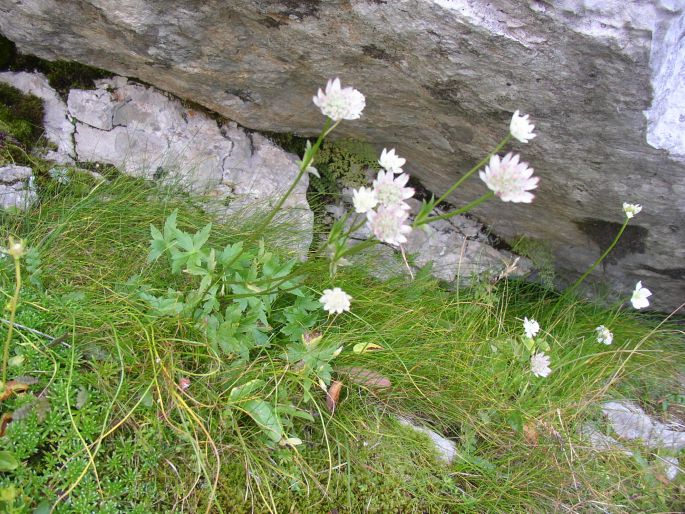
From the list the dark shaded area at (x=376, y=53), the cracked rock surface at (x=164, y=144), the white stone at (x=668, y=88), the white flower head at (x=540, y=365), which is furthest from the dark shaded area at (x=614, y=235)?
the cracked rock surface at (x=164, y=144)

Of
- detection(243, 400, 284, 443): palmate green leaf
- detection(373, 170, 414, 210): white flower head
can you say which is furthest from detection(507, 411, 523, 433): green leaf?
detection(373, 170, 414, 210): white flower head

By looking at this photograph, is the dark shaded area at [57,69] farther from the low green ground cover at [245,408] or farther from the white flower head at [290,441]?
the white flower head at [290,441]

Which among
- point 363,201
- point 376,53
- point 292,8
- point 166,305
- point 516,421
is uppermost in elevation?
point 292,8

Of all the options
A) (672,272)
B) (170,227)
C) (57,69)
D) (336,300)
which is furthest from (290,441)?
(672,272)

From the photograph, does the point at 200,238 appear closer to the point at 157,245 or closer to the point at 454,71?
the point at 157,245

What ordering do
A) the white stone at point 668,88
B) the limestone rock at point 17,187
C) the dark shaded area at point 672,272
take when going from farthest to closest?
the dark shaded area at point 672,272 → the limestone rock at point 17,187 → the white stone at point 668,88

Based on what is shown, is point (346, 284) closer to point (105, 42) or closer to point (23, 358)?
point (23, 358)
